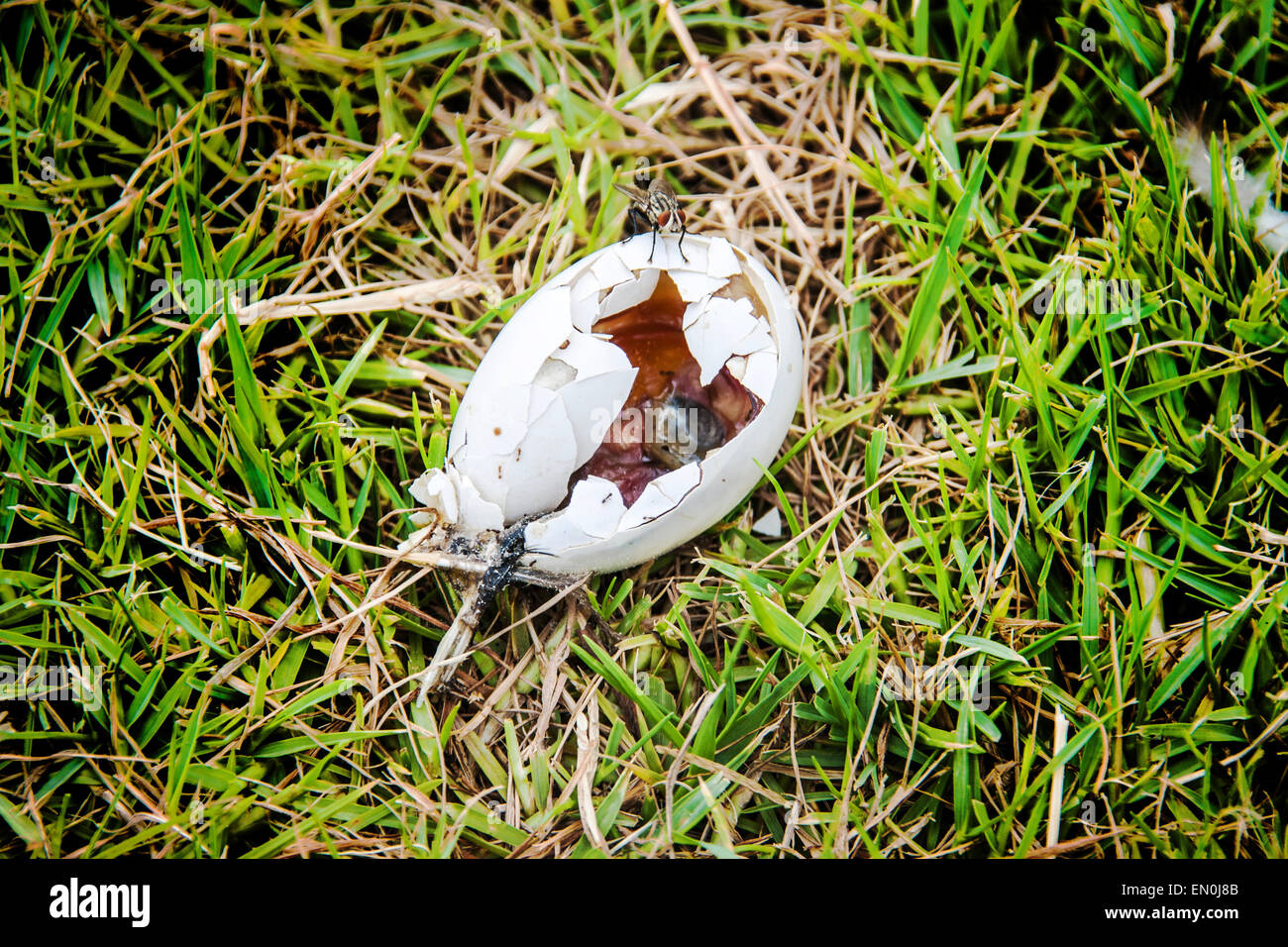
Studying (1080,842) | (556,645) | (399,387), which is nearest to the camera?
(1080,842)

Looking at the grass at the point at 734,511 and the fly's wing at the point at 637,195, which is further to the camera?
the fly's wing at the point at 637,195

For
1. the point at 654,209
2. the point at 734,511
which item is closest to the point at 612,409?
the point at 734,511

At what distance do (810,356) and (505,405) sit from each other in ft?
2.42

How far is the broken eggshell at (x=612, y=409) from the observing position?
1.48m

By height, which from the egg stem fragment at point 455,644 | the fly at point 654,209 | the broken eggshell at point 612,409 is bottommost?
the egg stem fragment at point 455,644

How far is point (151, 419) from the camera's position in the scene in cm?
175

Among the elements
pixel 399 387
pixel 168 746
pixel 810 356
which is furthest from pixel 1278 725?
pixel 168 746

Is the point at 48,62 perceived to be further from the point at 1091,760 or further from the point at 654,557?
the point at 1091,760

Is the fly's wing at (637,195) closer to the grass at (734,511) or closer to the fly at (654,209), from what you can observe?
the fly at (654,209)

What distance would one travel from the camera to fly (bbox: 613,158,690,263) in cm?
170

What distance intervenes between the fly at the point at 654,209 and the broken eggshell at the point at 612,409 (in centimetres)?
9

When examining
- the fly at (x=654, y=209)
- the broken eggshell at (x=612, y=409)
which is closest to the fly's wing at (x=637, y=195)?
the fly at (x=654, y=209)

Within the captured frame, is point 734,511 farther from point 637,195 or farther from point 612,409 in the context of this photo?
point 637,195

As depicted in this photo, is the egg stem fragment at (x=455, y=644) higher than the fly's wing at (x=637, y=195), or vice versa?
the fly's wing at (x=637, y=195)
